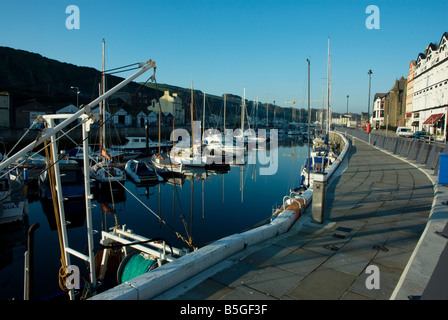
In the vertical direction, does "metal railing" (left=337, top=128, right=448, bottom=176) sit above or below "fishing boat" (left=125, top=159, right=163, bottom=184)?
above

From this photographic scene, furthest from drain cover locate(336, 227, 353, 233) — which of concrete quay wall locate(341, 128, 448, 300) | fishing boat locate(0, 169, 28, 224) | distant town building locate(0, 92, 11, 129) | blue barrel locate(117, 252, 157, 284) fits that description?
distant town building locate(0, 92, 11, 129)

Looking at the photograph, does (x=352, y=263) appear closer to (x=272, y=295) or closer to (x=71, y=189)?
(x=272, y=295)

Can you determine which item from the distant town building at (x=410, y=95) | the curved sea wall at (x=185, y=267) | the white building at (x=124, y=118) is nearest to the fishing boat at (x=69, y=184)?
the curved sea wall at (x=185, y=267)

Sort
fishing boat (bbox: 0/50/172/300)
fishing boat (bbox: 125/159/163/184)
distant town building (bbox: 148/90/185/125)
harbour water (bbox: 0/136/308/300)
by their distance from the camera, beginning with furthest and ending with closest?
1. distant town building (bbox: 148/90/185/125)
2. fishing boat (bbox: 125/159/163/184)
3. harbour water (bbox: 0/136/308/300)
4. fishing boat (bbox: 0/50/172/300)

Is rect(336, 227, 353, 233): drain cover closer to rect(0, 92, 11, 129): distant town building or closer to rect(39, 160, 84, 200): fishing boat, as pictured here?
rect(39, 160, 84, 200): fishing boat

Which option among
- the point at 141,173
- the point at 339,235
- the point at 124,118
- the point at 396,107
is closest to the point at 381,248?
the point at 339,235

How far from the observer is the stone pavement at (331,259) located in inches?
194

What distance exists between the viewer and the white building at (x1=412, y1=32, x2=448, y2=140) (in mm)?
42938

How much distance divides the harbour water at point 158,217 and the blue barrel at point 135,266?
1.02 metres

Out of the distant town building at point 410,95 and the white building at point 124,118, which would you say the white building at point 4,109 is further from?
the distant town building at point 410,95

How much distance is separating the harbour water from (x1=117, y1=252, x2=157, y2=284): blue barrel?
1.02m

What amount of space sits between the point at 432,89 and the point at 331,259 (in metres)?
54.3

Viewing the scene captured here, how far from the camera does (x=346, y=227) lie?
8.23 meters
